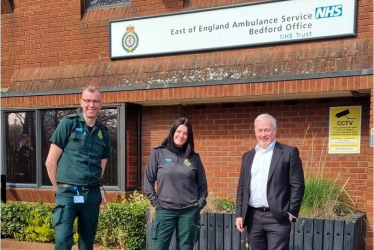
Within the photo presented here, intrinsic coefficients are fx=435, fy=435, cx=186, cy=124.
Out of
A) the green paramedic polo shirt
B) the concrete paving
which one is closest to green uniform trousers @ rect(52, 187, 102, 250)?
the green paramedic polo shirt

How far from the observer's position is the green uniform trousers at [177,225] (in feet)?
13.2

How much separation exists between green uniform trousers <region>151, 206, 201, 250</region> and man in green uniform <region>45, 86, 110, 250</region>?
1.96ft

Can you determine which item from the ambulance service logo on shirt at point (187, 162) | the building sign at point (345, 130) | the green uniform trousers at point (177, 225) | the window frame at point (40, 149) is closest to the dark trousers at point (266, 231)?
the green uniform trousers at point (177, 225)

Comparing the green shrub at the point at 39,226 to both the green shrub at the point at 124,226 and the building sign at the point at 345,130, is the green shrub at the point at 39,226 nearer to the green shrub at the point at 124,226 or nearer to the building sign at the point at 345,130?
the green shrub at the point at 124,226

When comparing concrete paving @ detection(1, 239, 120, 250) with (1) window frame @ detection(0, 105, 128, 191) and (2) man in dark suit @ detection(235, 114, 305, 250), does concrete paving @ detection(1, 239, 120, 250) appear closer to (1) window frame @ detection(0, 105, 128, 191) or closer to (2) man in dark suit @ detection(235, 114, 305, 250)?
(1) window frame @ detection(0, 105, 128, 191)

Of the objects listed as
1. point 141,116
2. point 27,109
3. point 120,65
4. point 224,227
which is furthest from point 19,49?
point 224,227

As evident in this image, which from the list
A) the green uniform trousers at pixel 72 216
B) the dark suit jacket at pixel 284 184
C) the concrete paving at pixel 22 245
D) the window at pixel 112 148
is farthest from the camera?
the window at pixel 112 148

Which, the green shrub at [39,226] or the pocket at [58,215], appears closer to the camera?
the pocket at [58,215]

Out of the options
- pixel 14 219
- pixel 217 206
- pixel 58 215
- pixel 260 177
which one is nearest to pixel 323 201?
pixel 217 206

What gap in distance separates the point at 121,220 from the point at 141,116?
184 centimetres

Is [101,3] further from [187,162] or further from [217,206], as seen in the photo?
[187,162]

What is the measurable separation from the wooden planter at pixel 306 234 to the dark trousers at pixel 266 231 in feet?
1.92

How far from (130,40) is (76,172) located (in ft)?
10.6

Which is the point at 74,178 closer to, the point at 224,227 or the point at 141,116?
the point at 224,227
